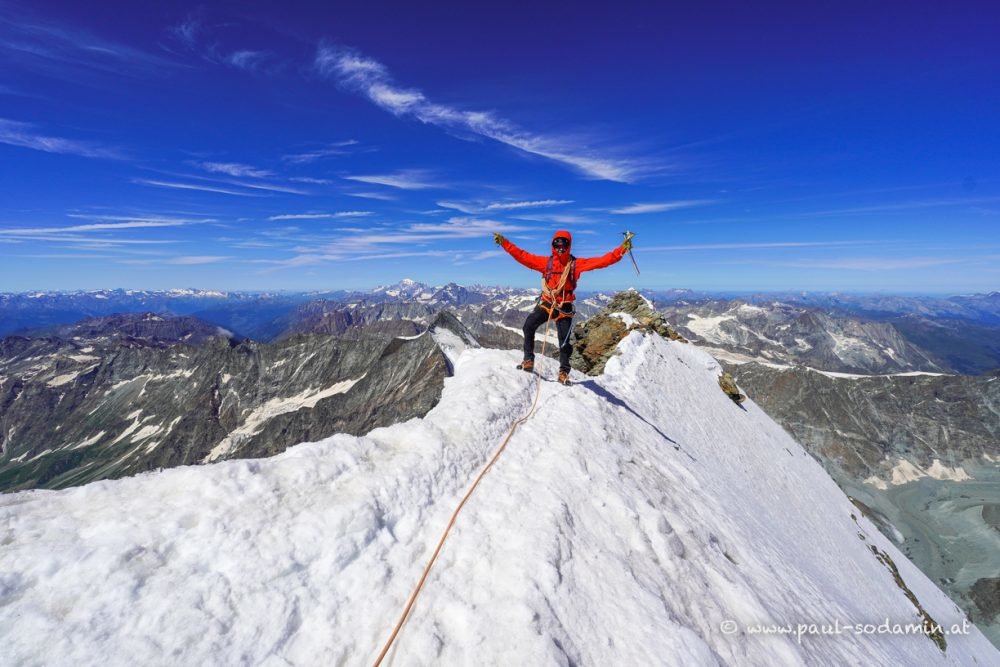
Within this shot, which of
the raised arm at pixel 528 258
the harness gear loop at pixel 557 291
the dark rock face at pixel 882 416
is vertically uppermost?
the raised arm at pixel 528 258

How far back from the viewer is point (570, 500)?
8.59m

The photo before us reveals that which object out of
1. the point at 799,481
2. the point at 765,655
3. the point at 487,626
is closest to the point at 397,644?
the point at 487,626

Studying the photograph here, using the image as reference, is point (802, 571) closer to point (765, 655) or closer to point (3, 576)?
point (765, 655)

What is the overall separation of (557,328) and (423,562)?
924 cm

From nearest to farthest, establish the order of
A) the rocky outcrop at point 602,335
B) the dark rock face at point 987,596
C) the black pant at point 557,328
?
the black pant at point 557,328 → the rocky outcrop at point 602,335 → the dark rock face at point 987,596

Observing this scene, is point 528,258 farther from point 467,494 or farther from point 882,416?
point 882,416

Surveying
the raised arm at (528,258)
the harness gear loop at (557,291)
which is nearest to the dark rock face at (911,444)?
the harness gear loop at (557,291)

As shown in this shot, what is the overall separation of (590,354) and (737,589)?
2087 cm

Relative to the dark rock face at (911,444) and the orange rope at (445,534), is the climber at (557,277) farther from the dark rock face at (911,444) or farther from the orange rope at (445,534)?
the dark rock face at (911,444)

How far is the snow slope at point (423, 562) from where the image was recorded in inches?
181

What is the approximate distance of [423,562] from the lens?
6.50m

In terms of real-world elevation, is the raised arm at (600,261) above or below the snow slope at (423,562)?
above

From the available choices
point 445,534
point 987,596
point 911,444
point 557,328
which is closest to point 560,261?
point 557,328

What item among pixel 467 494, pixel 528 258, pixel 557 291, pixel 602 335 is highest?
pixel 528 258
